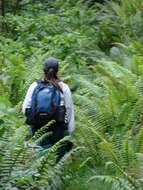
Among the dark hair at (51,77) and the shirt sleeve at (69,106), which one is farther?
the shirt sleeve at (69,106)

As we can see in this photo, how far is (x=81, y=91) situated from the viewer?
29.5ft

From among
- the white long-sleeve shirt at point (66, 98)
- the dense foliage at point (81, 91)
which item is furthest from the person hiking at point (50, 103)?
the dense foliage at point (81, 91)

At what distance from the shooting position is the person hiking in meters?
6.31

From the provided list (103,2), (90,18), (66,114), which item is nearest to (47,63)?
(66,114)

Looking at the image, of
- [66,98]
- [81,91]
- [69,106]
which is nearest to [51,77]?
[66,98]

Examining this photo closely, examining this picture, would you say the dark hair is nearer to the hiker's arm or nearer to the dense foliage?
the hiker's arm

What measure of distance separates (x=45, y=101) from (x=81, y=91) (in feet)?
9.02

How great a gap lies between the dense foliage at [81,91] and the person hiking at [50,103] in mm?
159

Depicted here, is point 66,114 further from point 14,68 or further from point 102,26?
point 102,26

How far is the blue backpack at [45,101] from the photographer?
20.7 feet

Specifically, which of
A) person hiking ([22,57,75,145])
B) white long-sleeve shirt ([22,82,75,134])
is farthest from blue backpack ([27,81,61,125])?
white long-sleeve shirt ([22,82,75,134])

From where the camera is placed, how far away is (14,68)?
9398 millimetres

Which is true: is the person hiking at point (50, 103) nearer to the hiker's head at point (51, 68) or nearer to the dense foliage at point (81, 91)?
the hiker's head at point (51, 68)

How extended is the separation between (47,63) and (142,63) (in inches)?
138
